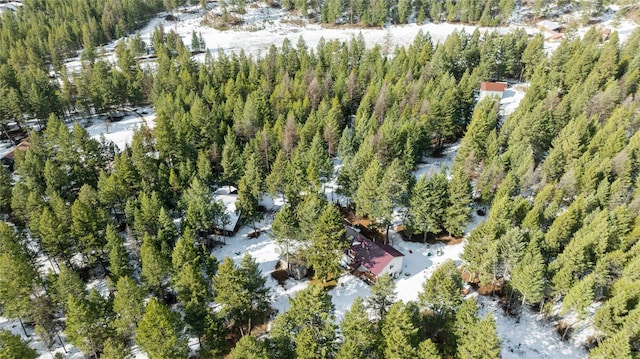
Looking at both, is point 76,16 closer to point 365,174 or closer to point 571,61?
point 365,174

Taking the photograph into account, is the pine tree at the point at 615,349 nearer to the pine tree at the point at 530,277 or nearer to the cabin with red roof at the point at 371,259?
the pine tree at the point at 530,277

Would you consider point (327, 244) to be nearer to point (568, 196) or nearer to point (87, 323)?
point (87, 323)

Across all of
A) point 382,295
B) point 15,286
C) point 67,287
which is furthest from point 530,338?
point 15,286

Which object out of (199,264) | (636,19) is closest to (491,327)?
(199,264)

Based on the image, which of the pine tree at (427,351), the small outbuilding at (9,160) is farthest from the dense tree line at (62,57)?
the pine tree at (427,351)

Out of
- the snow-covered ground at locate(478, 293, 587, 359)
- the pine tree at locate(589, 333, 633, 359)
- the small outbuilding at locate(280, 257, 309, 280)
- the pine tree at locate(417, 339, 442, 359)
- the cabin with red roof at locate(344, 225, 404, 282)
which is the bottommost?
the snow-covered ground at locate(478, 293, 587, 359)

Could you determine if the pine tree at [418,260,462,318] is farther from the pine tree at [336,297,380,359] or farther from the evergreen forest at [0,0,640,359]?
the pine tree at [336,297,380,359]

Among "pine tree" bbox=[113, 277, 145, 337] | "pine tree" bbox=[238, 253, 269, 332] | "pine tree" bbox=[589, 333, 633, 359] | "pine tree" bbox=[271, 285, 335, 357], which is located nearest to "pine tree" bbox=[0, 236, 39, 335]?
"pine tree" bbox=[113, 277, 145, 337]
